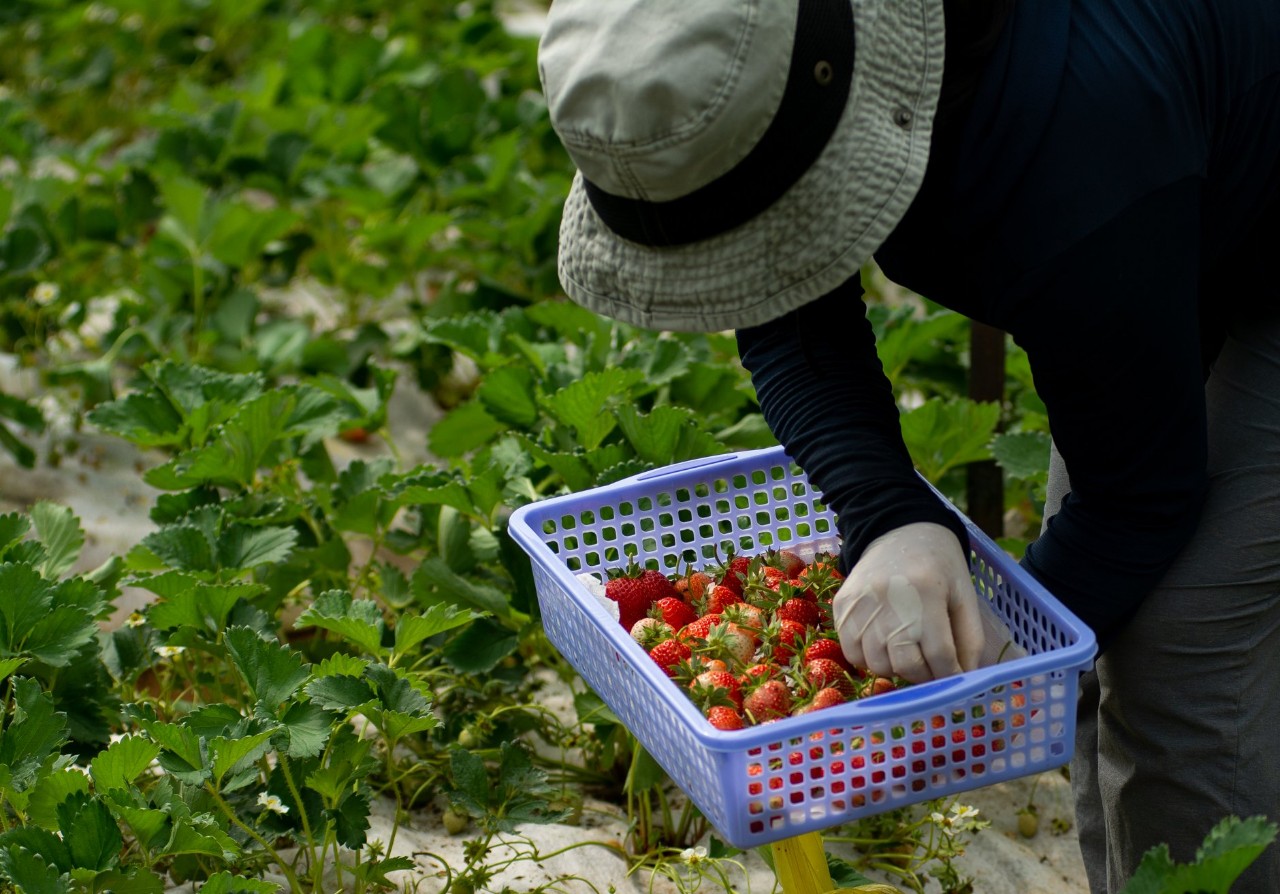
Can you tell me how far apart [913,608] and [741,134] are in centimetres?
50

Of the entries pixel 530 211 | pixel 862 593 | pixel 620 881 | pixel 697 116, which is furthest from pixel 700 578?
pixel 530 211

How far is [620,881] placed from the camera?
81.9 inches

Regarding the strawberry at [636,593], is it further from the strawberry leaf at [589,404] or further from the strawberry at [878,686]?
the strawberry leaf at [589,404]

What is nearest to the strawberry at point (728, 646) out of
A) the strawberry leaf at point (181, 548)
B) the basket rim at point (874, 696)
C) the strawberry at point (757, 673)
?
the strawberry at point (757, 673)

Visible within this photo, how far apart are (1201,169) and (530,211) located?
2.33m

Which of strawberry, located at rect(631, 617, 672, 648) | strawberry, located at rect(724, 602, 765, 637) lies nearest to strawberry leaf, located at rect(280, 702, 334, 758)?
strawberry, located at rect(631, 617, 672, 648)

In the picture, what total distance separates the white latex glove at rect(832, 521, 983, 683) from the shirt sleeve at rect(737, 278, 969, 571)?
0.04 metres

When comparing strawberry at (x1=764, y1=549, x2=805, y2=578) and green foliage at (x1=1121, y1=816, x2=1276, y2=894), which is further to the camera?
strawberry at (x1=764, y1=549, x2=805, y2=578)

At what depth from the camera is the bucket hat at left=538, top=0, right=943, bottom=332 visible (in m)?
1.21

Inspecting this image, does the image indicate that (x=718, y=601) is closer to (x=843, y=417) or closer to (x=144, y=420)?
(x=843, y=417)

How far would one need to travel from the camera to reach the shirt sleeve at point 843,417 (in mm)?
1557

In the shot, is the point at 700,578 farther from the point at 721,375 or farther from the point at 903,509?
the point at 721,375

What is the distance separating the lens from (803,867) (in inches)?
64.9

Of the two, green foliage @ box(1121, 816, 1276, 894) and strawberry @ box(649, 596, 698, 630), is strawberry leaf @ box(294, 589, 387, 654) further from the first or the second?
green foliage @ box(1121, 816, 1276, 894)
